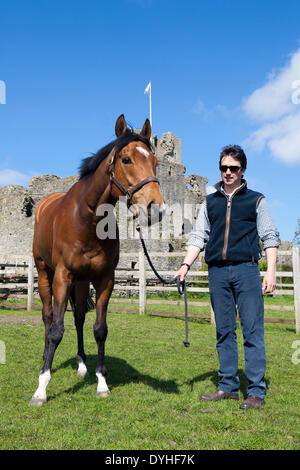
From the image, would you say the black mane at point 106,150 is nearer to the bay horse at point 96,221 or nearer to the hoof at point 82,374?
the bay horse at point 96,221

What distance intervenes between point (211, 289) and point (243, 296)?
36 cm

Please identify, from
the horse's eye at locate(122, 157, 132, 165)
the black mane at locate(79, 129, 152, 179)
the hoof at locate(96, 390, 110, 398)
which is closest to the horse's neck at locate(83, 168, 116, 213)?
the black mane at locate(79, 129, 152, 179)

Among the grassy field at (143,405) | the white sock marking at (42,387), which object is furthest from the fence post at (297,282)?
the white sock marking at (42,387)

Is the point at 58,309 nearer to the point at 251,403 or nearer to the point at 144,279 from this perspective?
the point at 251,403

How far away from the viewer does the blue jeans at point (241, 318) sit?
11.9 ft

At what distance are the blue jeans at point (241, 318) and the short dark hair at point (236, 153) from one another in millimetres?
997

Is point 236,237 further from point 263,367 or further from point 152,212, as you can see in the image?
point 263,367

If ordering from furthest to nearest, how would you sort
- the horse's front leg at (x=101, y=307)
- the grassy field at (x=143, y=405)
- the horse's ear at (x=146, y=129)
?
1. the horse's front leg at (x=101, y=307)
2. the horse's ear at (x=146, y=129)
3. the grassy field at (x=143, y=405)

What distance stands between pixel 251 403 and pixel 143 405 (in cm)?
98

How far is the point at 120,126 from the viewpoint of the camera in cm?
377

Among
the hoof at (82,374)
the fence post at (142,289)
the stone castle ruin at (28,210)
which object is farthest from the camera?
the stone castle ruin at (28,210)

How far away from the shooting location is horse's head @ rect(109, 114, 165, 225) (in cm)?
316

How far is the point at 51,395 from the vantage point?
3.90 m

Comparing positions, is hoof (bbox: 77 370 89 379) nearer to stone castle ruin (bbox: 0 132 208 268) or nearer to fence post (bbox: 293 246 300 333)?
fence post (bbox: 293 246 300 333)
